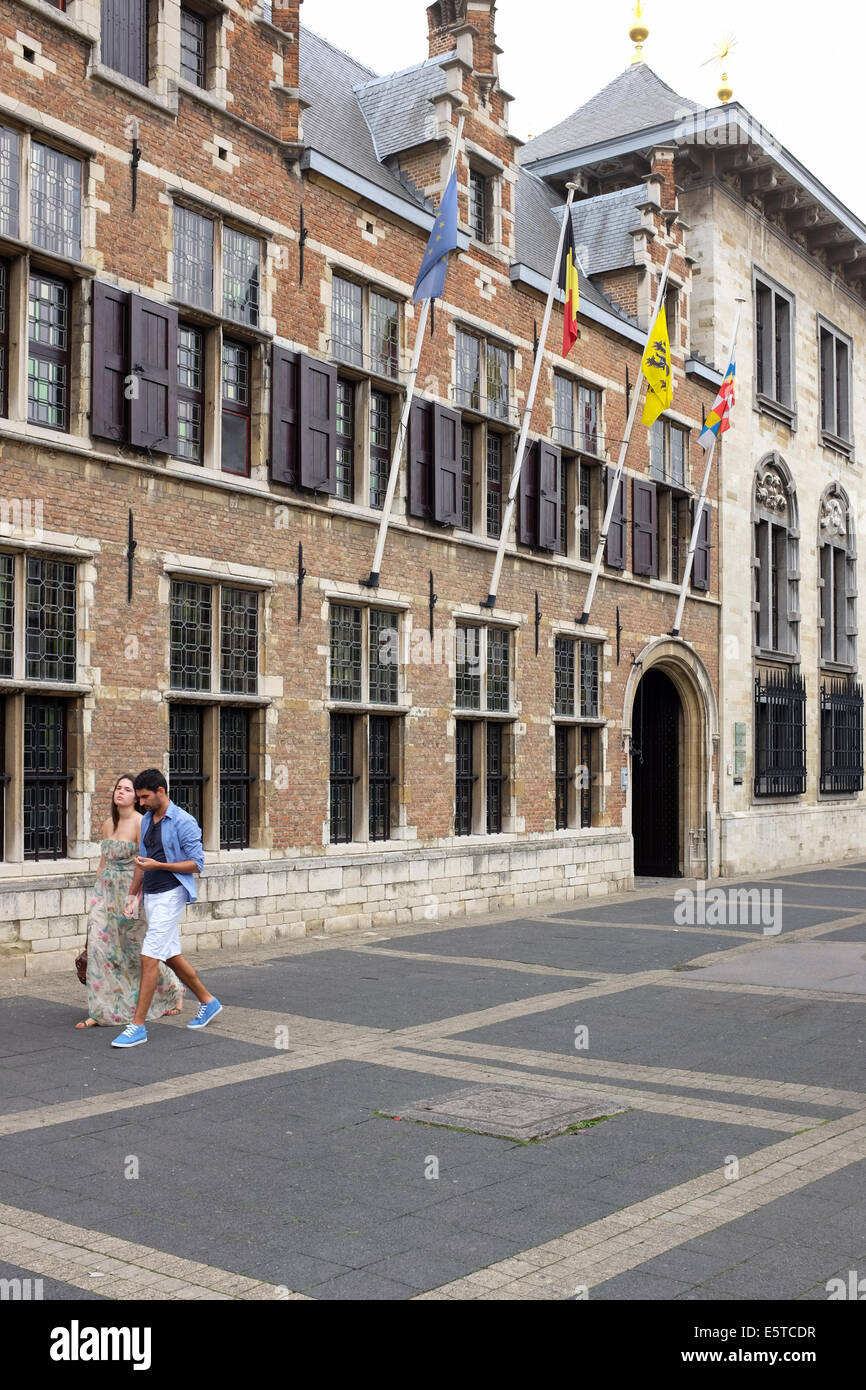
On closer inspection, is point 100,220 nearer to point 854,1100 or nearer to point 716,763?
point 854,1100

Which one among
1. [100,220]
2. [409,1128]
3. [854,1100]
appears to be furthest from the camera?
[100,220]

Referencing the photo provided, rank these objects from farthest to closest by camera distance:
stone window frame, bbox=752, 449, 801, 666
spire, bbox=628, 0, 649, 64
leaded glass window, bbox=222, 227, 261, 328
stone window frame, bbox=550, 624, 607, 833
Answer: spire, bbox=628, 0, 649, 64
stone window frame, bbox=752, 449, 801, 666
stone window frame, bbox=550, 624, 607, 833
leaded glass window, bbox=222, 227, 261, 328

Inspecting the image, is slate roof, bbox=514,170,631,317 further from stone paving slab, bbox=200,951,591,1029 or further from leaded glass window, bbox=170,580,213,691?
stone paving slab, bbox=200,951,591,1029

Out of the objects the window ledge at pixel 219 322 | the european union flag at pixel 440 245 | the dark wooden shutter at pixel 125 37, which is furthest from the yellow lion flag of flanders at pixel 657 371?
the dark wooden shutter at pixel 125 37

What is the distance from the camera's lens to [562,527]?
20.9 m

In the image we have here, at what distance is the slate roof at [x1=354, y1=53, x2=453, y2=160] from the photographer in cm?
1872

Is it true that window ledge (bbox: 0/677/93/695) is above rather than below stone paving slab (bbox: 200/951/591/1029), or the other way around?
above

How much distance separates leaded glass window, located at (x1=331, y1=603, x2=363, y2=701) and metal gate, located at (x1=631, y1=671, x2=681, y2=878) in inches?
398

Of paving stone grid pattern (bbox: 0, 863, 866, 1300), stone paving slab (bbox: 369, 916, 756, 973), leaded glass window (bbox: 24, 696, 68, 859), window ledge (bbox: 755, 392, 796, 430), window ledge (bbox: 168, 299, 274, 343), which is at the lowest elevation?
stone paving slab (bbox: 369, 916, 756, 973)

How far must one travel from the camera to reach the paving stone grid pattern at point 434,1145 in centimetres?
485

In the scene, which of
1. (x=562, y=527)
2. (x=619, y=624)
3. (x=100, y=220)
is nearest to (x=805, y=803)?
(x=619, y=624)

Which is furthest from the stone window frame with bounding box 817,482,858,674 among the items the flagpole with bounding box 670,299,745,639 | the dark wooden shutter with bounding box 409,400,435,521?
the dark wooden shutter with bounding box 409,400,435,521

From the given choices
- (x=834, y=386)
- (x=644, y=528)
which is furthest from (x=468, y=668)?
(x=834, y=386)

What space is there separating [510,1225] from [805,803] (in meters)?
25.1
